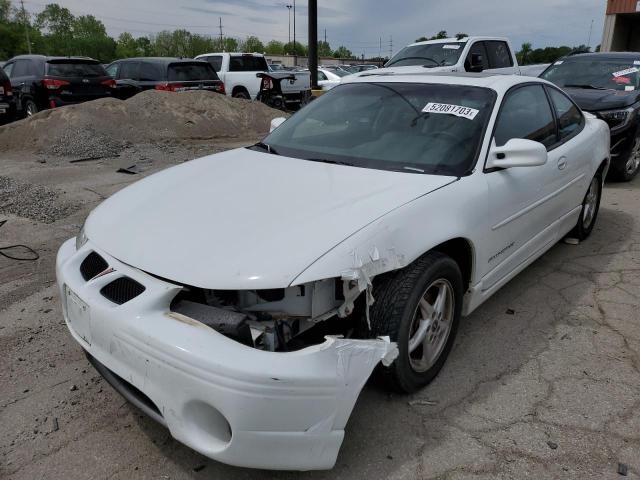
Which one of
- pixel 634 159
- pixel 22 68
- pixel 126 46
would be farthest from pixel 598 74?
pixel 126 46

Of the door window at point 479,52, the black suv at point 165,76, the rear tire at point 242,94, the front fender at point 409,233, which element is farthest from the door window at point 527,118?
the rear tire at point 242,94

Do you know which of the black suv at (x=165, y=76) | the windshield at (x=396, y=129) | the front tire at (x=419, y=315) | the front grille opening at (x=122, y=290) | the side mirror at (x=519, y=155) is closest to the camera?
the front grille opening at (x=122, y=290)

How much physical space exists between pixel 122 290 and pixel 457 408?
1.66 metres

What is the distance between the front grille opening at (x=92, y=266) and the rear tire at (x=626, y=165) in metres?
6.94

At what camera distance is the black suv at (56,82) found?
11.7 metres

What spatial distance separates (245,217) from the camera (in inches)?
93.0

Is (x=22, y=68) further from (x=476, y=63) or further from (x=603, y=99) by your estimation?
(x=603, y=99)

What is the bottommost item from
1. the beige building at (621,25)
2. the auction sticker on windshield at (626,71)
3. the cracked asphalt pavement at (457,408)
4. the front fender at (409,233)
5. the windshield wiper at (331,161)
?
the cracked asphalt pavement at (457,408)

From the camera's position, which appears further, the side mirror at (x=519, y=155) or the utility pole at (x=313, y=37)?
the utility pole at (x=313, y=37)

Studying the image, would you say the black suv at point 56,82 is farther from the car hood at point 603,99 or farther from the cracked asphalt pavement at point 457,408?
the car hood at point 603,99

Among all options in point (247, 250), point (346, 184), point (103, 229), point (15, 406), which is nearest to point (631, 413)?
point (346, 184)

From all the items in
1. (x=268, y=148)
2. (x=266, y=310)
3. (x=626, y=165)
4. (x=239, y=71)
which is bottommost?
(x=626, y=165)

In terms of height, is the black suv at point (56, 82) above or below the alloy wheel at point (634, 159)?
above

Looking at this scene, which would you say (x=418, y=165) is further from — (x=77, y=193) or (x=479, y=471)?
(x=77, y=193)
